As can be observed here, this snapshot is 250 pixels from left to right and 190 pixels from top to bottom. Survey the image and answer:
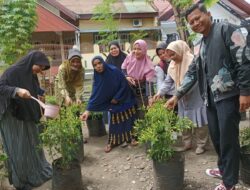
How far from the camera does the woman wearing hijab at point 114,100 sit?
4.87 metres

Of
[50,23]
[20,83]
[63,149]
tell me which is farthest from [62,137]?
[50,23]

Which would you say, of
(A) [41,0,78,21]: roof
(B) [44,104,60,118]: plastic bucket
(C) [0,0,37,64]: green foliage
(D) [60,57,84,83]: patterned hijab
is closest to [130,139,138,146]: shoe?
(D) [60,57,84,83]: patterned hijab

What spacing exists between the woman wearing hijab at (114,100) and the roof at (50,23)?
31.7ft

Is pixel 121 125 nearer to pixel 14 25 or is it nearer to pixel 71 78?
pixel 71 78

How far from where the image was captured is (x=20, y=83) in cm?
357

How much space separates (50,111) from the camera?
3.24 m

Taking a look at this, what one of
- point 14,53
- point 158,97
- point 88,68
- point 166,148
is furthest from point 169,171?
point 88,68

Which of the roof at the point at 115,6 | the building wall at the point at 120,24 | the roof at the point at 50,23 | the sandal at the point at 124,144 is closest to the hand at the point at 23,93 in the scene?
the sandal at the point at 124,144

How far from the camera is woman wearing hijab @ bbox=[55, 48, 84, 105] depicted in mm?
5016

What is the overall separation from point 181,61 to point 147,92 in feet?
3.44

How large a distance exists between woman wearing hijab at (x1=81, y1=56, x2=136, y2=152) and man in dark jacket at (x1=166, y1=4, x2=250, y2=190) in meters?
1.88

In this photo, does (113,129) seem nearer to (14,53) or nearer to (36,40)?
(14,53)

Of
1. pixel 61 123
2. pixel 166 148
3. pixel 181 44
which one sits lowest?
pixel 166 148

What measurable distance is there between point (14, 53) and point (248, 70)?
7.04 m
